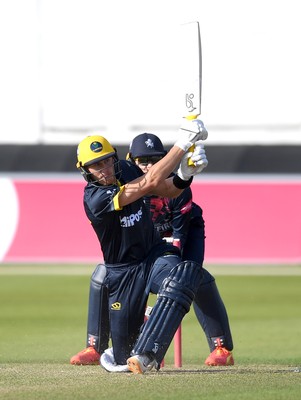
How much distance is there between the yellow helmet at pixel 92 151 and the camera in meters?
8.11

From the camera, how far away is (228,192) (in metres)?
17.9

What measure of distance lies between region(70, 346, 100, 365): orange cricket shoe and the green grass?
4.9 inches

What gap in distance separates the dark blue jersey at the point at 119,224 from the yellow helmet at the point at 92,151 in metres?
0.18

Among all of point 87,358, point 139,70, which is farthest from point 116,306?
point 139,70

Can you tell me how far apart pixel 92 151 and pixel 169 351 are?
334 centimetres

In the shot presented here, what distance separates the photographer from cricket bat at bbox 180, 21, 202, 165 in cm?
834

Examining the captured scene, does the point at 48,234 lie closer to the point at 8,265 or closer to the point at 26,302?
the point at 8,265

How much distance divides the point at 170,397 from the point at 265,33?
51.5ft

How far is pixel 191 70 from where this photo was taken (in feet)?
27.7

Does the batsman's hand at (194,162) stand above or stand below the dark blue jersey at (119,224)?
above

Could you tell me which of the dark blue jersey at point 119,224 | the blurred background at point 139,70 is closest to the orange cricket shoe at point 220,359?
the dark blue jersey at point 119,224

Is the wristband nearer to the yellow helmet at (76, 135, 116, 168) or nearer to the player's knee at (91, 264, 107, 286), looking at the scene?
the yellow helmet at (76, 135, 116, 168)

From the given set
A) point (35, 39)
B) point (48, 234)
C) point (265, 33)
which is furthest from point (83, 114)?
point (48, 234)

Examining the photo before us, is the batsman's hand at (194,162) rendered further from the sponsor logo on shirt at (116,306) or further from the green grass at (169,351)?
the green grass at (169,351)
